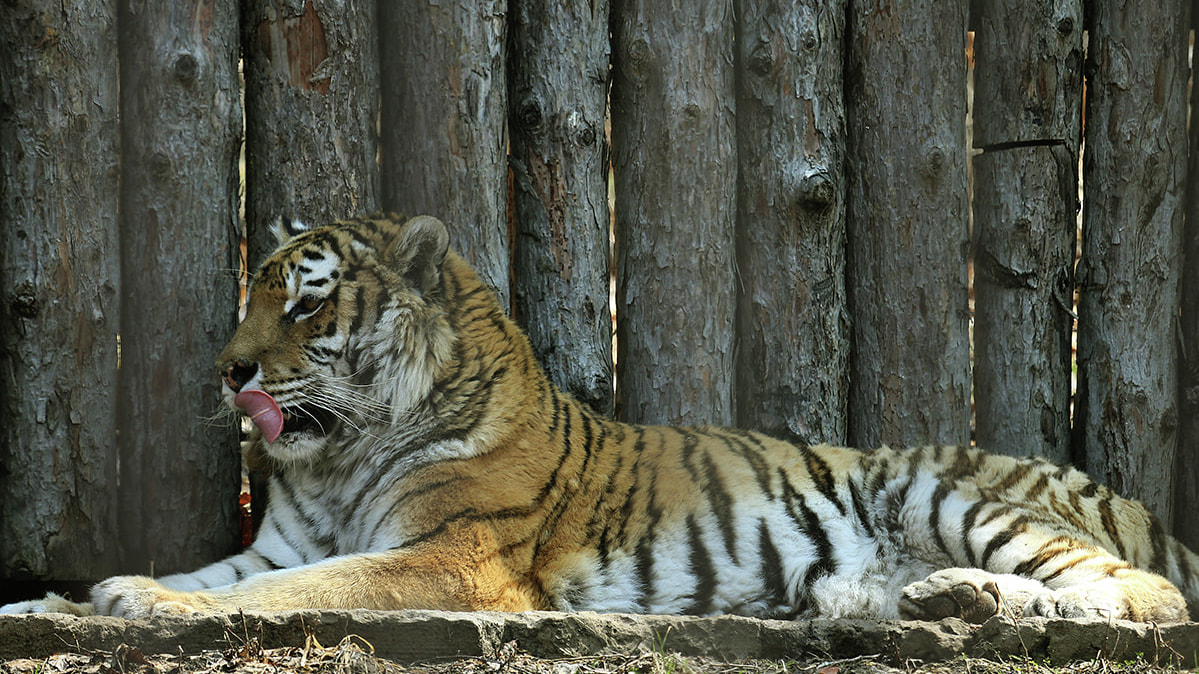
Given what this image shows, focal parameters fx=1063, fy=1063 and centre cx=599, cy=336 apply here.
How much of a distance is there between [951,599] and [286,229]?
108 inches

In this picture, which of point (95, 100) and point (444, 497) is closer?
point (444, 497)

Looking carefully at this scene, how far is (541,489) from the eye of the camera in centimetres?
386

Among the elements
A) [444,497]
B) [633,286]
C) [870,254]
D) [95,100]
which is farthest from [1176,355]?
[95,100]

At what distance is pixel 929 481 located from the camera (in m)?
4.04

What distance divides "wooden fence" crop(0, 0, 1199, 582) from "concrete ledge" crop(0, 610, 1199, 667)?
4.08 ft

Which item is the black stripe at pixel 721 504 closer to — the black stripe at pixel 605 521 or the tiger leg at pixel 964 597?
the black stripe at pixel 605 521

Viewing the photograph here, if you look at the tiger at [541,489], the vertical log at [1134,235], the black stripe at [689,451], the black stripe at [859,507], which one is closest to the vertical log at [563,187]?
the tiger at [541,489]

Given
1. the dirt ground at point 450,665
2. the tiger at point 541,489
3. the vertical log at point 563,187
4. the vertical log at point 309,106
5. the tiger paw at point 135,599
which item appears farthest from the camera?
the vertical log at point 563,187

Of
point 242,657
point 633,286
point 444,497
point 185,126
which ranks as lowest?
point 242,657

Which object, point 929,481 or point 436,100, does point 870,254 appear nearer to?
point 929,481

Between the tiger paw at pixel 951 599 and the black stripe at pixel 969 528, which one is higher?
the black stripe at pixel 969 528

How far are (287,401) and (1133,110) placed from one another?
3.77m

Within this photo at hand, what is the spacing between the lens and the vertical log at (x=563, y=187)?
4387mm

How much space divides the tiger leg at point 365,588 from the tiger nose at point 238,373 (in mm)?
714
